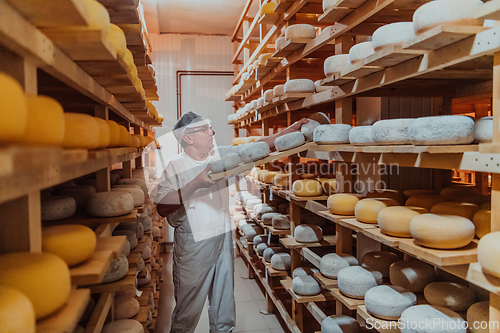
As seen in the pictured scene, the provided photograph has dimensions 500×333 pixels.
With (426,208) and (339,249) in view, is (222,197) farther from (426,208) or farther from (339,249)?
(426,208)

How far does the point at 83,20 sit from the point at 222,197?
2086 millimetres

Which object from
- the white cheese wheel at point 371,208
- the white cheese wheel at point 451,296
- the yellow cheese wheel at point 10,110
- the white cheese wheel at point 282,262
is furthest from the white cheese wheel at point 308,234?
the yellow cheese wheel at point 10,110

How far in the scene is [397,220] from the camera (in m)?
1.50

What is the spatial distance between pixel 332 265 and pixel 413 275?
0.51 metres

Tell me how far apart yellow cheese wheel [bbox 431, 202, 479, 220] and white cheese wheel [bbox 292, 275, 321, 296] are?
1.25 metres

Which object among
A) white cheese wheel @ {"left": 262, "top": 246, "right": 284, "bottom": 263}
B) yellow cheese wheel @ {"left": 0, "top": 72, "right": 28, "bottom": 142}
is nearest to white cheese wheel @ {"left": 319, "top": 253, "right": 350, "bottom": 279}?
white cheese wheel @ {"left": 262, "top": 246, "right": 284, "bottom": 263}

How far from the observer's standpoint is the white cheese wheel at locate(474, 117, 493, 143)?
1.22 m

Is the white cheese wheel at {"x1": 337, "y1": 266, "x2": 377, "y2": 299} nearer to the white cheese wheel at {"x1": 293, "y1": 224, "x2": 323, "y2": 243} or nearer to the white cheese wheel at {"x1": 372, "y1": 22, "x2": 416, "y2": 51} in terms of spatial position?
the white cheese wheel at {"x1": 293, "y1": 224, "x2": 323, "y2": 243}

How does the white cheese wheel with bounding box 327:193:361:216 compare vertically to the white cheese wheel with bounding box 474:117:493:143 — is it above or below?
below

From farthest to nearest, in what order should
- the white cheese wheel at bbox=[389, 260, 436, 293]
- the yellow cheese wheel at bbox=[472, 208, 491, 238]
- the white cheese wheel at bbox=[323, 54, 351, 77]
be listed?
the white cheese wheel at bbox=[323, 54, 351, 77]
the white cheese wheel at bbox=[389, 260, 436, 293]
the yellow cheese wheel at bbox=[472, 208, 491, 238]

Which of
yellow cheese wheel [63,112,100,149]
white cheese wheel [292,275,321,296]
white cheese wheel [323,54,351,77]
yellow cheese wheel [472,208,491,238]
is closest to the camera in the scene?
yellow cheese wheel [63,112,100,149]

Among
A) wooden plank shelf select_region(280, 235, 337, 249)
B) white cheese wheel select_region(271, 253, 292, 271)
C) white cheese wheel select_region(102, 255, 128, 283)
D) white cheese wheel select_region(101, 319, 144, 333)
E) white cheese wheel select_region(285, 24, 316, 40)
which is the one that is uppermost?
white cheese wheel select_region(285, 24, 316, 40)

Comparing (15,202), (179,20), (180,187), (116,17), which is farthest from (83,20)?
(179,20)

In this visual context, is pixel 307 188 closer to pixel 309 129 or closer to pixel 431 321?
pixel 309 129
